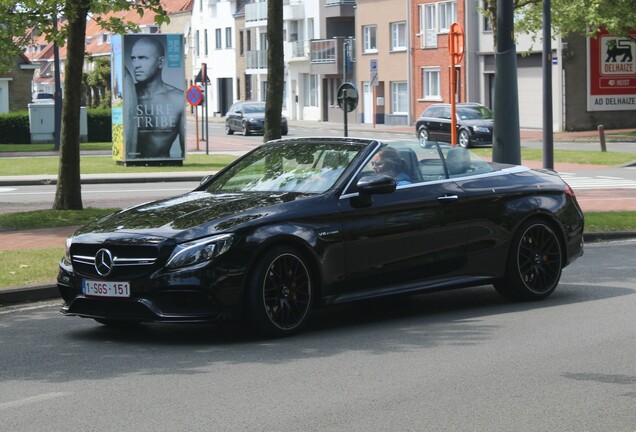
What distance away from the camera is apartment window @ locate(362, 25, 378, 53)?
70.6 metres

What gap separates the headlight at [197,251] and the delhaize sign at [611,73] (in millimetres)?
46704

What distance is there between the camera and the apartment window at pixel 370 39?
70575mm

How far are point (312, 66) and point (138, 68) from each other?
1755 inches

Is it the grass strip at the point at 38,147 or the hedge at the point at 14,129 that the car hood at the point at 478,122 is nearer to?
the grass strip at the point at 38,147

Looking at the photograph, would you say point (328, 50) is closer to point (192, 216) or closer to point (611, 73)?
point (611, 73)

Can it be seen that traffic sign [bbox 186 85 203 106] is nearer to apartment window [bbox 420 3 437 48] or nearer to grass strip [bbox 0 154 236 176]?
grass strip [bbox 0 154 236 176]

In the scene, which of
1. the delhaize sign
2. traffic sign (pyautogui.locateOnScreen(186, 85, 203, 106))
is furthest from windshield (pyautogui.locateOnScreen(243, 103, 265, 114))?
traffic sign (pyautogui.locateOnScreen(186, 85, 203, 106))

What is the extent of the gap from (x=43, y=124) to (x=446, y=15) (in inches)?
889

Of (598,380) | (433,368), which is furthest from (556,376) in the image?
(433,368)

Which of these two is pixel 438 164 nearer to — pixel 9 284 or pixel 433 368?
pixel 433 368

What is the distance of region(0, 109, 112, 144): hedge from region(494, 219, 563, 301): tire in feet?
132

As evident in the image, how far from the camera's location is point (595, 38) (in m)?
52.3

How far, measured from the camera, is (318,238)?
9.51 metres

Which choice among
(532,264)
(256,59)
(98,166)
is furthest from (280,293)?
(256,59)
